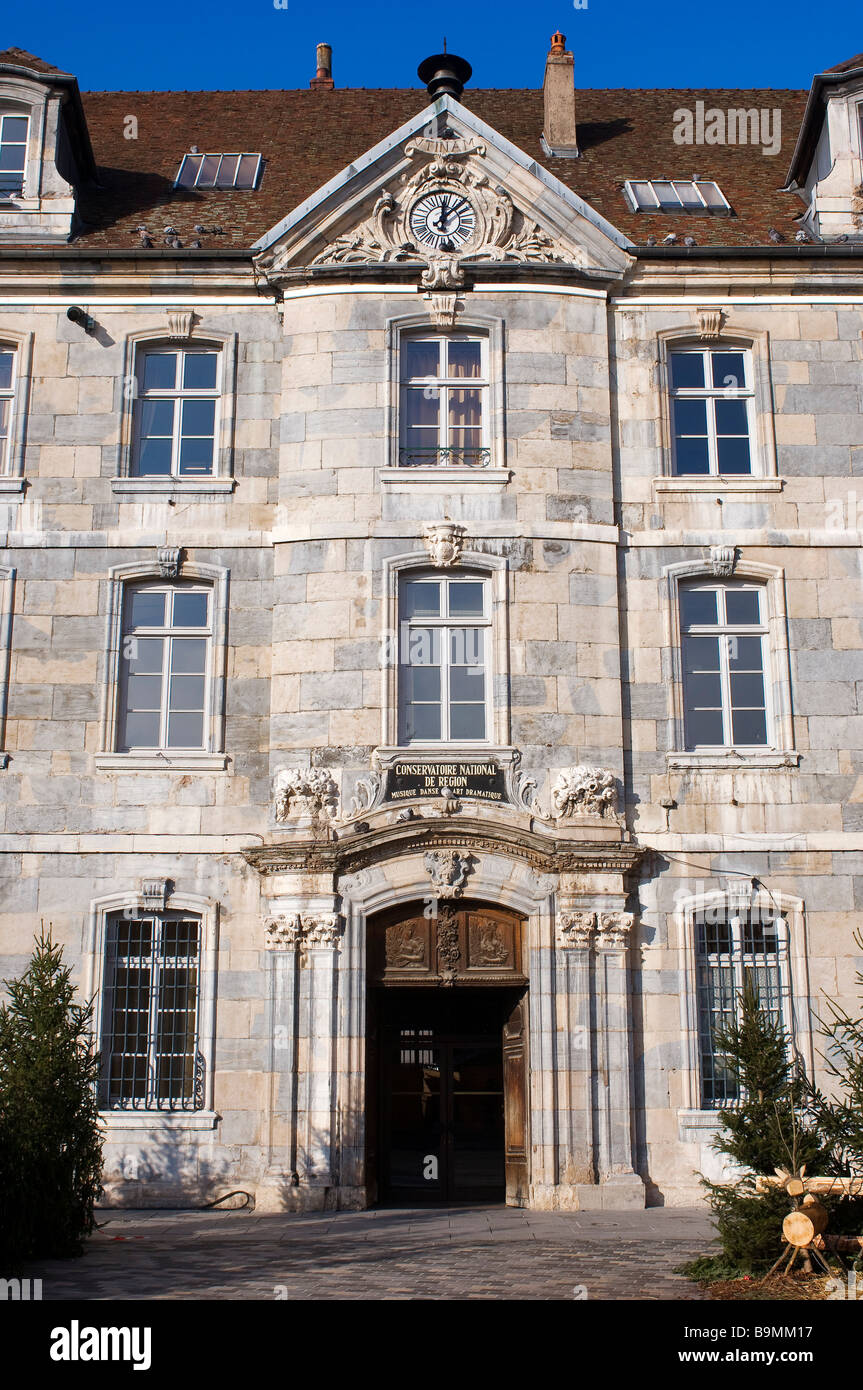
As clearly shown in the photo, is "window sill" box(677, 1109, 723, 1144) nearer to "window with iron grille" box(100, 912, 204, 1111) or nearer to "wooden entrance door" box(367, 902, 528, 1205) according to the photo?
"wooden entrance door" box(367, 902, 528, 1205)

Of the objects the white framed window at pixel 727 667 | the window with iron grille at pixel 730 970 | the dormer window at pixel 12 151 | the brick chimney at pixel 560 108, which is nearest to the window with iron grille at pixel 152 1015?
the window with iron grille at pixel 730 970

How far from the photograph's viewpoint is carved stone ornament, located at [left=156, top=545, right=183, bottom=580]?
17312 millimetres

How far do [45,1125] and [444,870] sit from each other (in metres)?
5.42

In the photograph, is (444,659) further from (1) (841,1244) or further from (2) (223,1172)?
(1) (841,1244)

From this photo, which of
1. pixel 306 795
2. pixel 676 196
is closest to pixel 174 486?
pixel 306 795

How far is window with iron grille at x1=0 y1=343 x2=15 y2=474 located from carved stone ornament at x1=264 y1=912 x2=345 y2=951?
670cm

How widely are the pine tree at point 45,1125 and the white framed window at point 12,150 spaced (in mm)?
11099

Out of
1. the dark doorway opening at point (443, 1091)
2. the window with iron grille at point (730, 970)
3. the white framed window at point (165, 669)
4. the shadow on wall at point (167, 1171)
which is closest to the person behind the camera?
the shadow on wall at point (167, 1171)

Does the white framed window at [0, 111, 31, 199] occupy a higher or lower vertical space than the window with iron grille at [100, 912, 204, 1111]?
higher

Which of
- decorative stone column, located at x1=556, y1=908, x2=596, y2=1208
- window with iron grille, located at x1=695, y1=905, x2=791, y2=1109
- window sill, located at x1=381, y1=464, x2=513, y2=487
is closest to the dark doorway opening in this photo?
decorative stone column, located at x1=556, y1=908, x2=596, y2=1208

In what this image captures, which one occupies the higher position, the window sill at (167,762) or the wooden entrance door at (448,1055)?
the window sill at (167,762)

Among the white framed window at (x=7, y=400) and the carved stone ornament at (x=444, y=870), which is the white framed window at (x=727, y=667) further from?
the white framed window at (x=7, y=400)

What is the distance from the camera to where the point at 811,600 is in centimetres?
1742

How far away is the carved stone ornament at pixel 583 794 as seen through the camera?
1633 centimetres
